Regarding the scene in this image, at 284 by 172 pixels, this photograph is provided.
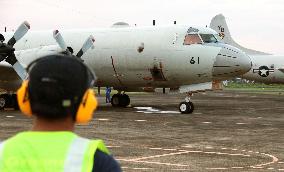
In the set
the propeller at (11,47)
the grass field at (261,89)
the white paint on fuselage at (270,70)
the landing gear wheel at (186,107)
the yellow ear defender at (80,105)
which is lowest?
the grass field at (261,89)

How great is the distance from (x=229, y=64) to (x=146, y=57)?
4.13 m

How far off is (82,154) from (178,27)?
2371 cm

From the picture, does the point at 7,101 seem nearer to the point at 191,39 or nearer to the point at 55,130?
the point at 191,39

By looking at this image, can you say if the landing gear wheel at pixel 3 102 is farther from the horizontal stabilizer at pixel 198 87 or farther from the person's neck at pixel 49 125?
the person's neck at pixel 49 125

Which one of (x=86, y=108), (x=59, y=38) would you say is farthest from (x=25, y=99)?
(x=59, y=38)

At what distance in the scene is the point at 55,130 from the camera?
8.23 ft

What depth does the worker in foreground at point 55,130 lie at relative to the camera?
7.88 ft

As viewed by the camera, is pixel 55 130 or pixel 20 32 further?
pixel 20 32

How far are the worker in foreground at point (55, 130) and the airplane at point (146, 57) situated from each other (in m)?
20.3

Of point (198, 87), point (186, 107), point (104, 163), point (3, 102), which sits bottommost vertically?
point (3, 102)

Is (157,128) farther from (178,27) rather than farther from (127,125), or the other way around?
(178,27)

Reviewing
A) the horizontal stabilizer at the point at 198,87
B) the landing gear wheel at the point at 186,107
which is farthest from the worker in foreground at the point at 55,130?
the horizontal stabilizer at the point at 198,87

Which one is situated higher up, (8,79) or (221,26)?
(221,26)

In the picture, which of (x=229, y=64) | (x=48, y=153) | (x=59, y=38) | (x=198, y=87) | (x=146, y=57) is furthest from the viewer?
(x=146, y=57)
